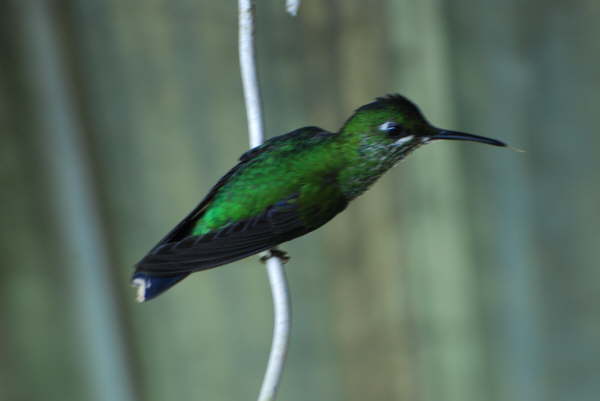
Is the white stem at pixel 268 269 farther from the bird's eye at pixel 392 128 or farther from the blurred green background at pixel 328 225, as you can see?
the blurred green background at pixel 328 225

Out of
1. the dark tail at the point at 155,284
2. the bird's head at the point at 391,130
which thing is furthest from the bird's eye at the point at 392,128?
the dark tail at the point at 155,284

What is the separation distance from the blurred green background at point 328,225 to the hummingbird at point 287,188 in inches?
20.0

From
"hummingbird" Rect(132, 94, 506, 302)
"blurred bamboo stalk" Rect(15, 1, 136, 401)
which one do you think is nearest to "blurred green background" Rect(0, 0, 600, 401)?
"blurred bamboo stalk" Rect(15, 1, 136, 401)

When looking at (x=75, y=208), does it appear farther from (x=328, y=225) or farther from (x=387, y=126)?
(x=387, y=126)

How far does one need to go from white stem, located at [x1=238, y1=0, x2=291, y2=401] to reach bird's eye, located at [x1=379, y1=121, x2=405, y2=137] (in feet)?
0.25

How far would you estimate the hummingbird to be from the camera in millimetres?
367

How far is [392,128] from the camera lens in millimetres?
376

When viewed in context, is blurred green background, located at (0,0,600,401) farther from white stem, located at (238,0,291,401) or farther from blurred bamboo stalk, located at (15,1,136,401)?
white stem, located at (238,0,291,401)

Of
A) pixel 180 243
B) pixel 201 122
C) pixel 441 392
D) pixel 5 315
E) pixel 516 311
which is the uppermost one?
pixel 201 122

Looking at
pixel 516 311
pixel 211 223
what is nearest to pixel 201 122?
pixel 211 223

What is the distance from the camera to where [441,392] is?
1.12 meters

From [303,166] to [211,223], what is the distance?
2.8 inches

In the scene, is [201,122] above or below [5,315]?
above

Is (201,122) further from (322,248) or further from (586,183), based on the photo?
(586,183)
